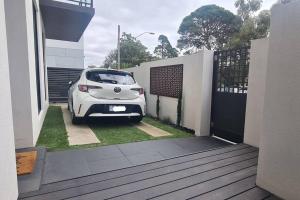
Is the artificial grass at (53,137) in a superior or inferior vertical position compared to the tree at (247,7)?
inferior

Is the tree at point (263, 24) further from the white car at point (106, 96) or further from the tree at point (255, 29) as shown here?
the white car at point (106, 96)

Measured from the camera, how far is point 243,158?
3162 millimetres

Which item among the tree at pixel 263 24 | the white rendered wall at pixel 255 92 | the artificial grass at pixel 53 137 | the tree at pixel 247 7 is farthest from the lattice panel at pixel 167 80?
the tree at pixel 247 7

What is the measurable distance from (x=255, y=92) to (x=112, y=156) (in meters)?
2.74

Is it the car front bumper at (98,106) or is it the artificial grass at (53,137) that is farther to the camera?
the car front bumper at (98,106)

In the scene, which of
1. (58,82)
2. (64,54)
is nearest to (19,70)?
(58,82)

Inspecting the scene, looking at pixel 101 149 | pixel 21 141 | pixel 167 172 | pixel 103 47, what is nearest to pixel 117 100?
pixel 101 149

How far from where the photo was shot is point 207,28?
25969mm

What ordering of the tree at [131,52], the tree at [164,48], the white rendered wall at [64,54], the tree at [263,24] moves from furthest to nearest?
the tree at [164,48] < the tree at [131,52] < the tree at [263,24] < the white rendered wall at [64,54]

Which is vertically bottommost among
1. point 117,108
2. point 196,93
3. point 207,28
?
point 117,108

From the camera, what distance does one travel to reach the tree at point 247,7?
19452 mm

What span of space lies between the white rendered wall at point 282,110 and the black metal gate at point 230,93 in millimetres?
1788

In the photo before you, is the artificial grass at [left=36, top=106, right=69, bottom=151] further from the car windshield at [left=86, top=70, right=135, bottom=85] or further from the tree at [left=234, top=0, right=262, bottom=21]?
the tree at [left=234, top=0, right=262, bottom=21]

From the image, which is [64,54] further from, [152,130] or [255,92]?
[255,92]
